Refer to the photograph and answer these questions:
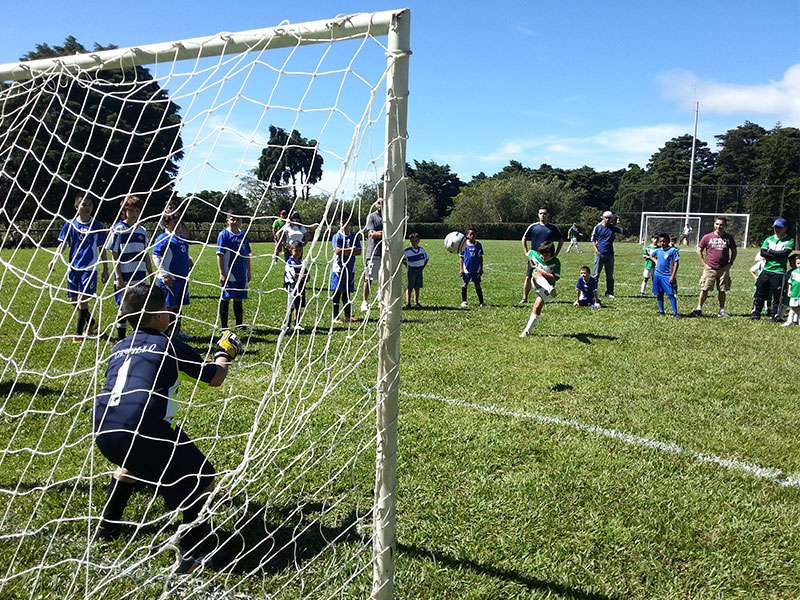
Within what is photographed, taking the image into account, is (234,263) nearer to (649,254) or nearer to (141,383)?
(141,383)

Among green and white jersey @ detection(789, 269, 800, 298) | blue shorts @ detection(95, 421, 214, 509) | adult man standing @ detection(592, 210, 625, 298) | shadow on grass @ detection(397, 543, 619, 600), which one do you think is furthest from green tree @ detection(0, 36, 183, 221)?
green and white jersey @ detection(789, 269, 800, 298)

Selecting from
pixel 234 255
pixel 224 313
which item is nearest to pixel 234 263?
pixel 234 255

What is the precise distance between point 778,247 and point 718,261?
2.90ft

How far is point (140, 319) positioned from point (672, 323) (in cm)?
847

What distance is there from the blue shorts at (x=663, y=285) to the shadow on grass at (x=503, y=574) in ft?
27.6

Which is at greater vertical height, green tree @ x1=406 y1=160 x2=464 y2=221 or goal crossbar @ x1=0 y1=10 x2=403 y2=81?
green tree @ x1=406 y1=160 x2=464 y2=221

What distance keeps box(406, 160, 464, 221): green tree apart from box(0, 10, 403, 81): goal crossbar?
69368mm

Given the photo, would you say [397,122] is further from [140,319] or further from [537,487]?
[537,487]

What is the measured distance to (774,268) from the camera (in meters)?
9.66

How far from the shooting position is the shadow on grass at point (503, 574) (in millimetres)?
2633

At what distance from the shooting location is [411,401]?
204 inches

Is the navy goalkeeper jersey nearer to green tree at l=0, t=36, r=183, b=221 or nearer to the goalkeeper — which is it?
the goalkeeper

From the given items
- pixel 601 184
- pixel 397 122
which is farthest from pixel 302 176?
pixel 601 184

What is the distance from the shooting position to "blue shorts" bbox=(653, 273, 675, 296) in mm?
10070
